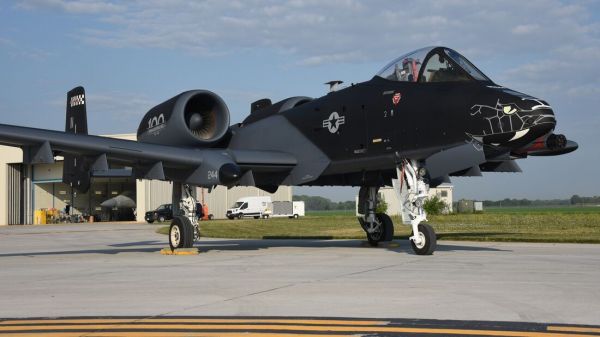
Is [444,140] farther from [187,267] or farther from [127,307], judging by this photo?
[127,307]

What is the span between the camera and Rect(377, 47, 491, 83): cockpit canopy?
1490 cm

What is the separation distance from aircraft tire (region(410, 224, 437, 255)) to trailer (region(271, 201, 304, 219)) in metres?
→ 59.7

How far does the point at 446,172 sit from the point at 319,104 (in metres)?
4.62

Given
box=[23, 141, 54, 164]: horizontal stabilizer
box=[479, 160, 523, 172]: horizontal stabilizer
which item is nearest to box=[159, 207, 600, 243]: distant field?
box=[479, 160, 523, 172]: horizontal stabilizer

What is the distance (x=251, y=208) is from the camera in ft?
235

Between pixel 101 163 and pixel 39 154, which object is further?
pixel 101 163

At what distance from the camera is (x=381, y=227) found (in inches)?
762

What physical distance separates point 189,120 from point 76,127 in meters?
4.61

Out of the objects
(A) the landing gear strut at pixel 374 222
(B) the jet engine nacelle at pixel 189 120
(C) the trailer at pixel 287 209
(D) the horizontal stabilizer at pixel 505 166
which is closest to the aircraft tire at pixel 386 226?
(A) the landing gear strut at pixel 374 222

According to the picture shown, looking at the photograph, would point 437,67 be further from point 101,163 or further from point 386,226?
point 101,163

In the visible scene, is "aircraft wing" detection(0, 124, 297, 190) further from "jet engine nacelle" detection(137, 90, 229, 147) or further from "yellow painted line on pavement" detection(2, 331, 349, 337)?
"yellow painted line on pavement" detection(2, 331, 349, 337)

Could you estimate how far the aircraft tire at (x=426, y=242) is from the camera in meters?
15.0

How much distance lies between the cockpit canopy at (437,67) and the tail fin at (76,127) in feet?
32.8

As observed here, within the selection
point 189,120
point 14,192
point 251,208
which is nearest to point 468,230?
point 189,120
